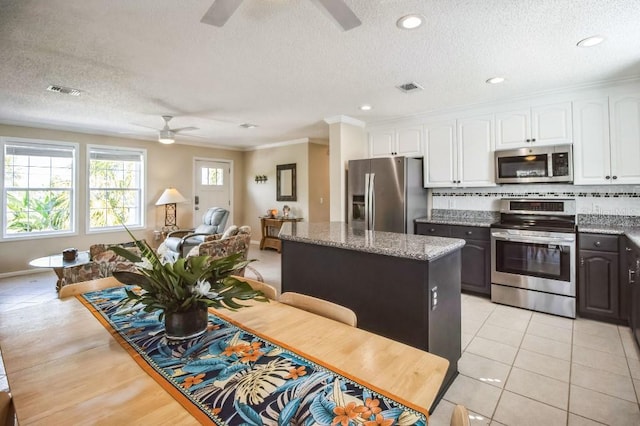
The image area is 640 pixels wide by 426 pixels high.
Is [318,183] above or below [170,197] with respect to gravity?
above

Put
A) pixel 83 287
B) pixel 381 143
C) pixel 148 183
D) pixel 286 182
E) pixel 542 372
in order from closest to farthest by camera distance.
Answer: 1. pixel 83 287
2. pixel 542 372
3. pixel 381 143
4. pixel 148 183
5. pixel 286 182

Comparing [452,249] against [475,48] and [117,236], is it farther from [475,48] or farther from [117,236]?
[117,236]

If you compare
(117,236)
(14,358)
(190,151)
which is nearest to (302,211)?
(190,151)

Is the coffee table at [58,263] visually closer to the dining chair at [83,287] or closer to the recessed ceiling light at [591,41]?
the dining chair at [83,287]

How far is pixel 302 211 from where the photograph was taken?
6.89 m

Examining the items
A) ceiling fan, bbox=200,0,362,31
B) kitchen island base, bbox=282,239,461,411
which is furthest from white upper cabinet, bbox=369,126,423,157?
ceiling fan, bbox=200,0,362,31

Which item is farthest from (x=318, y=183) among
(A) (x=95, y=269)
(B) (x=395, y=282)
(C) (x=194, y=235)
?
(B) (x=395, y=282)

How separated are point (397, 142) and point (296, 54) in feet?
8.03

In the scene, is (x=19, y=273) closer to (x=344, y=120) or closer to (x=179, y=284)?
(x=344, y=120)

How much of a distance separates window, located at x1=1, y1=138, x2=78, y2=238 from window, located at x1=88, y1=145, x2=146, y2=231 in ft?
1.00

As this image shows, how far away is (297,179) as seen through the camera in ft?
22.7

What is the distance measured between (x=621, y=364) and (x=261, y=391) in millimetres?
2851

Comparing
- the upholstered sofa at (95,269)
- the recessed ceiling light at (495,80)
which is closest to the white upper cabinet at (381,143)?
the recessed ceiling light at (495,80)

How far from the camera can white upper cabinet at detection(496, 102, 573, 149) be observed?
348cm
